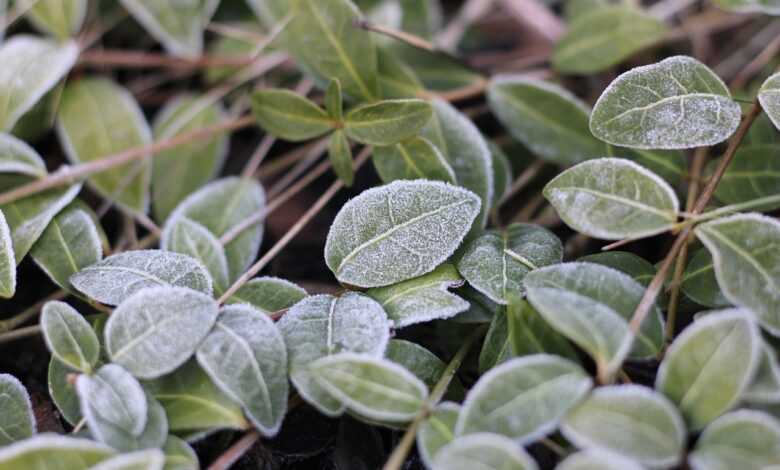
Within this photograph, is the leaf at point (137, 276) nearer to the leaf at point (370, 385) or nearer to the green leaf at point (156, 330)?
the green leaf at point (156, 330)

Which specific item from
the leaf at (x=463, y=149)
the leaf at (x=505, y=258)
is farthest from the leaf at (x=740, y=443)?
the leaf at (x=463, y=149)

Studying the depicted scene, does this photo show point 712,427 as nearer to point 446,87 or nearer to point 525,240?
point 525,240

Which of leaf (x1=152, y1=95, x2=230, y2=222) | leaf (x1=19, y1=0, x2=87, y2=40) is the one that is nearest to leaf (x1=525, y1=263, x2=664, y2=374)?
leaf (x1=152, y1=95, x2=230, y2=222)

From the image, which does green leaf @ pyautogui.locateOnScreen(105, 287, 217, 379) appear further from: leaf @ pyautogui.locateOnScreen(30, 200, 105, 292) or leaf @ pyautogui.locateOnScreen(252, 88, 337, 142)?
leaf @ pyautogui.locateOnScreen(252, 88, 337, 142)

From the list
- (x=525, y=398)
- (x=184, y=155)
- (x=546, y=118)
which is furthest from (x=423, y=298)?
(x=184, y=155)

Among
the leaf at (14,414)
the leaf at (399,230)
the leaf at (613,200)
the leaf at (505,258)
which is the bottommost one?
the leaf at (14,414)
